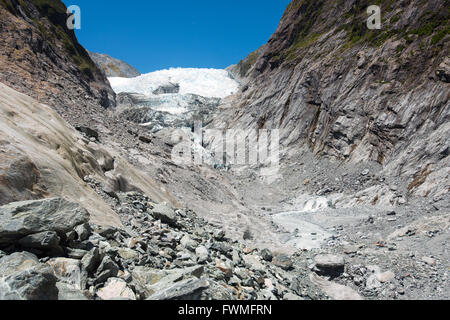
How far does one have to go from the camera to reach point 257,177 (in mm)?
40312

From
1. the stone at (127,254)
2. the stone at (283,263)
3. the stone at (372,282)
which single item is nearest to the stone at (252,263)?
the stone at (283,263)

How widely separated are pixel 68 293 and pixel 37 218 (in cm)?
173

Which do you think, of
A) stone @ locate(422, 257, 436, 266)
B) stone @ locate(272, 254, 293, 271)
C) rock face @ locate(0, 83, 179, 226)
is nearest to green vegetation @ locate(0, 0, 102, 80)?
rock face @ locate(0, 83, 179, 226)

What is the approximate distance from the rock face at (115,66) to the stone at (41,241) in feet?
504

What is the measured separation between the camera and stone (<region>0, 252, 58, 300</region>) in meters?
3.80

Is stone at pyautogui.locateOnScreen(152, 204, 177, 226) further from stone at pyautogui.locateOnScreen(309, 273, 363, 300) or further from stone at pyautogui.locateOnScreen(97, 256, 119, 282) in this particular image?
stone at pyautogui.locateOnScreen(309, 273, 363, 300)

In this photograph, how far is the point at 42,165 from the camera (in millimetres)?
8039

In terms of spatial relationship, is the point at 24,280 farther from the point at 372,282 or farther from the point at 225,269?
the point at 372,282

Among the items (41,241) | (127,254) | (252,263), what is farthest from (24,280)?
(252,263)

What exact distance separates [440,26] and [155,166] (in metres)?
33.6

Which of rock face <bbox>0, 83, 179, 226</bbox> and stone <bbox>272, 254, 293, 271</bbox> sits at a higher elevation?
rock face <bbox>0, 83, 179, 226</bbox>

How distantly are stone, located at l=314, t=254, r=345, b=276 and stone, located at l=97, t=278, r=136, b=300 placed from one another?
440 inches

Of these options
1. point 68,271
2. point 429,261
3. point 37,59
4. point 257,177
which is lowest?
point 68,271
